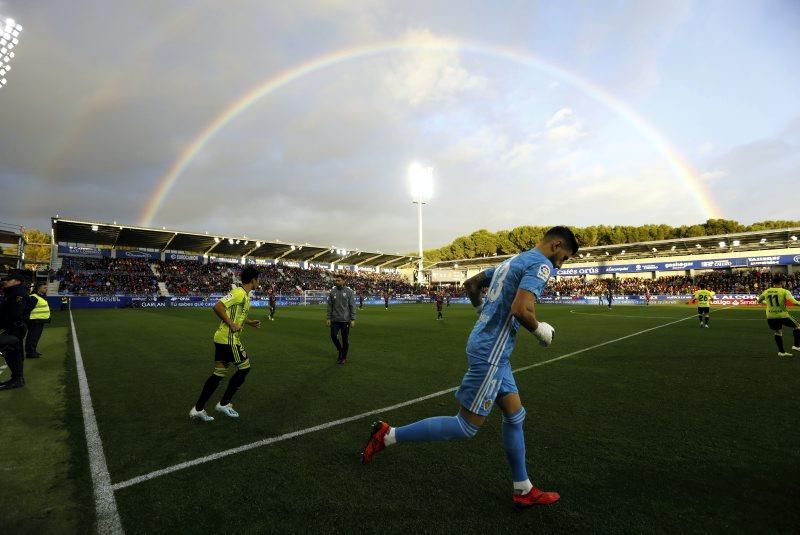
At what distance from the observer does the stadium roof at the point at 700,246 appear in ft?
150

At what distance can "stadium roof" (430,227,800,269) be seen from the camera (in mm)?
45844

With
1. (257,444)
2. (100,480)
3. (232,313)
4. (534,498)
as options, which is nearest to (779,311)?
(534,498)

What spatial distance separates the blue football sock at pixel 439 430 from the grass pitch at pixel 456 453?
17.5 inches

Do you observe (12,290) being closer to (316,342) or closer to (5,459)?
(5,459)

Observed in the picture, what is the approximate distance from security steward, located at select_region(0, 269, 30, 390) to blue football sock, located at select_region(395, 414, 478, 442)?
7.66m

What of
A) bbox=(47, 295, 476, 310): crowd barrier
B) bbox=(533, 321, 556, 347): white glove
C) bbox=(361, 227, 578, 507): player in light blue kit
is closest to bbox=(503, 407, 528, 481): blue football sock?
bbox=(361, 227, 578, 507): player in light blue kit

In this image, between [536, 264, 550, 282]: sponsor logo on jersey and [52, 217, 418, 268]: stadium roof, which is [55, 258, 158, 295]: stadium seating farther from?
[536, 264, 550, 282]: sponsor logo on jersey

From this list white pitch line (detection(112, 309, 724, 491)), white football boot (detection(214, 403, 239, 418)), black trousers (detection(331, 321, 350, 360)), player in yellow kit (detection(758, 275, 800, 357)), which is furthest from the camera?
player in yellow kit (detection(758, 275, 800, 357))

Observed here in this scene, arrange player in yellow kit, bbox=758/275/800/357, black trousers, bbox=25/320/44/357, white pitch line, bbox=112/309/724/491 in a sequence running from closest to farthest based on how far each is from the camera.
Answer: white pitch line, bbox=112/309/724/491
player in yellow kit, bbox=758/275/800/357
black trousers, bbox=25/320/44/357

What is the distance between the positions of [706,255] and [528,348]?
5326 cm

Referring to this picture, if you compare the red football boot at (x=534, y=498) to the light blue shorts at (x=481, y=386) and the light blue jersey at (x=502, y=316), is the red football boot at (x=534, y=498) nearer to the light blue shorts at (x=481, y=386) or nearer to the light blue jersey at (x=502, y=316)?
the light blue shorts at (x=481, y=386)

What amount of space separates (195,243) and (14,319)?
161 ft

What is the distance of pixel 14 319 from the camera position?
7.00 m

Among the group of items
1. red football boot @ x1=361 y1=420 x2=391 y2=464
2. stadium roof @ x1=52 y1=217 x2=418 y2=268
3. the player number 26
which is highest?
stadium roof @ x1=52 y1=217 x2=418 y2=268
